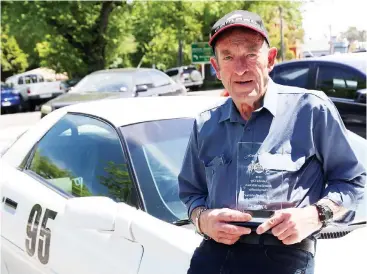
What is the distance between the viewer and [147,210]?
233 centimetres

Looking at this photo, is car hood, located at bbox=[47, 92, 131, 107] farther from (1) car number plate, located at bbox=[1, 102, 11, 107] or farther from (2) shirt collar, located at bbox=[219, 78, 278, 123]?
(1) car number plate, located at bbox=[1, 102, 11, 107]

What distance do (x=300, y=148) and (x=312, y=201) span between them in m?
0.15

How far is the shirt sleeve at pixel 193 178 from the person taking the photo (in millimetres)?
1777

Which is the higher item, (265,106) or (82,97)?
(265,106)

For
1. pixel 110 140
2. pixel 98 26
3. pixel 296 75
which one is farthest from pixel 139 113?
pixel 98 26

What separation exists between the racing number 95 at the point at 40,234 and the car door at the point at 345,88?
451 cm

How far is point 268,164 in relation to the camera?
1.54 m

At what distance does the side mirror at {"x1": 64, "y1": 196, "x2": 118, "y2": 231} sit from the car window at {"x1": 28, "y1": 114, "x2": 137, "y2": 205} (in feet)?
0.88

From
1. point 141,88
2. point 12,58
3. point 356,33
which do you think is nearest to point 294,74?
point 356,33

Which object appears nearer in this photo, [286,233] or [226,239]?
[286,233]

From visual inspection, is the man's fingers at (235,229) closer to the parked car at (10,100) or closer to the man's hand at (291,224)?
the man's hand at (291,224)

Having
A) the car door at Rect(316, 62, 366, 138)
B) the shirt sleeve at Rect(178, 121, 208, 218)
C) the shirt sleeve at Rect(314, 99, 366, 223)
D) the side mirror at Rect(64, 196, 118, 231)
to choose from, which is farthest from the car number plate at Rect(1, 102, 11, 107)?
the shirt sleeve at Rect(314, 99, 366, 223)

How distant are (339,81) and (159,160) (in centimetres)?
475

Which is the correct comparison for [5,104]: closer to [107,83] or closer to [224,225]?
[107,83]
